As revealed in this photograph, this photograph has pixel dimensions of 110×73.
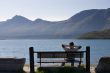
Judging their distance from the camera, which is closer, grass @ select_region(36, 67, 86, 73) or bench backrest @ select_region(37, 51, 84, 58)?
grass @ select_region(36, 67, 86, 73)

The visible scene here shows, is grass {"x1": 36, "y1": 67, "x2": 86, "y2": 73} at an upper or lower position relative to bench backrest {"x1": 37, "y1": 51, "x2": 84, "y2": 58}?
lower

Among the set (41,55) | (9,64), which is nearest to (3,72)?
(9,64)

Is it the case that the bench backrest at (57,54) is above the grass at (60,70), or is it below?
above

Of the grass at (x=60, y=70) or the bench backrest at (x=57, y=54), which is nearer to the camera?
the grass at (x=60, y=70)

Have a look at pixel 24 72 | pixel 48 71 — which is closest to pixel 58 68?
pixel 48 71

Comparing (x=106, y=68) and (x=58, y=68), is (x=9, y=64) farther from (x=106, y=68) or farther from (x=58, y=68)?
(x=106, y=68)

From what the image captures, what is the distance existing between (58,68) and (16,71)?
2144 mm

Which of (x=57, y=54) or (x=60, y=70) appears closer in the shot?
(x=60, y=70)

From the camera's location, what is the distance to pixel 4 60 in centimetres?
1766

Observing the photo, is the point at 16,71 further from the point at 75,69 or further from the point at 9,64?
the point at 75,69

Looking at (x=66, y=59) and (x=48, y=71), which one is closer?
(x=48, y=71)

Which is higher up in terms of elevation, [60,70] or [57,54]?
[57,54]

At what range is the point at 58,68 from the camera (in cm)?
1691

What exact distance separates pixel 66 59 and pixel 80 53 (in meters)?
0.99
